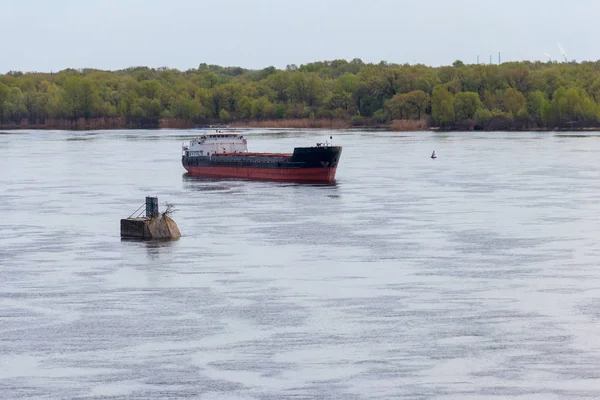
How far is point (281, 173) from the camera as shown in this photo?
8494 centimetres

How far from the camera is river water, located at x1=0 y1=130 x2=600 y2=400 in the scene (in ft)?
82.5

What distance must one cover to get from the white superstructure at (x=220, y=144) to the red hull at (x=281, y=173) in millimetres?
3674

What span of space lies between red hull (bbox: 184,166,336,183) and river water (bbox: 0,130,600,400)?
13.5 metres

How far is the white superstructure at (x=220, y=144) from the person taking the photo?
96.8 metres

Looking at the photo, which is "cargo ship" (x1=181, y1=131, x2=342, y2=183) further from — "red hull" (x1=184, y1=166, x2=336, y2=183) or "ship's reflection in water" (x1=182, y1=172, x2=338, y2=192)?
"ship's reflection in water" (x1=182, y1=172, x2=338, y2=192)

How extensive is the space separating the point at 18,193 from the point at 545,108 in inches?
4651

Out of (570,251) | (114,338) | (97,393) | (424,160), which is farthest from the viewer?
(424,160)

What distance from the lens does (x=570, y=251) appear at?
42.3 metres

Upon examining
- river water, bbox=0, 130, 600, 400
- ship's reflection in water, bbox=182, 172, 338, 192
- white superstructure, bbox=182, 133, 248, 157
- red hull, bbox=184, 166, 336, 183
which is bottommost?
river water, bbox=0, 130, 600, 400

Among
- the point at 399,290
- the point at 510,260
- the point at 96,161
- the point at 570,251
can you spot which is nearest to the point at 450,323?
the point at 399,290

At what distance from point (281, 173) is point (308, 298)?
169 feet

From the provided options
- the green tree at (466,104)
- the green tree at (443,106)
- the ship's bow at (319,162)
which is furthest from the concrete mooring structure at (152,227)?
the green tree at (443,106)

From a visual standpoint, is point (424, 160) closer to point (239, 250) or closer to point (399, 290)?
point (239, 250)

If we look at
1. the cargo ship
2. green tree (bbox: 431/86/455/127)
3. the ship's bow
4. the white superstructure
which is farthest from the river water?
green tree (bbox: 431/86/455/127)
